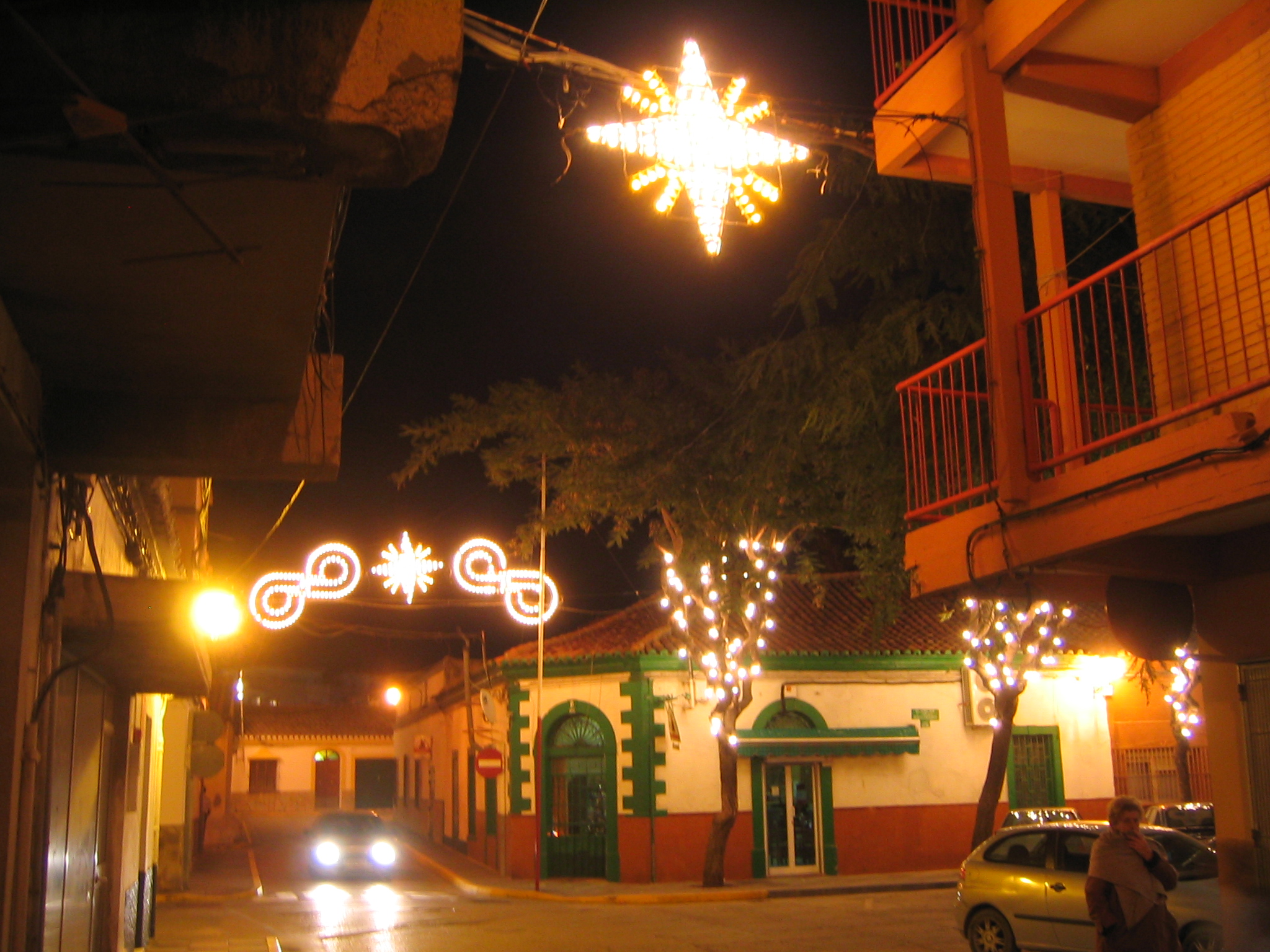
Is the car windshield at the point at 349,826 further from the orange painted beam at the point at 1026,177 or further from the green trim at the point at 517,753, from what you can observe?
the orange painted beam at the point at 1026,177

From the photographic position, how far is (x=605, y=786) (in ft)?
78.9

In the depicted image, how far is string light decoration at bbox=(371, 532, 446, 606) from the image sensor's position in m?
18.5

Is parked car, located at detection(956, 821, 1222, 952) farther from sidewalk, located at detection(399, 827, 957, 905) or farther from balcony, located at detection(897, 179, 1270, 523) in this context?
sidewalk, located at detection(399, 827, 957, 905)

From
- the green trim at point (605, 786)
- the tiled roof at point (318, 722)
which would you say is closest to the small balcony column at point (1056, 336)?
the green trim at point (605, 786)

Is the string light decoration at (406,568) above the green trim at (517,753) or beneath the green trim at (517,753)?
above

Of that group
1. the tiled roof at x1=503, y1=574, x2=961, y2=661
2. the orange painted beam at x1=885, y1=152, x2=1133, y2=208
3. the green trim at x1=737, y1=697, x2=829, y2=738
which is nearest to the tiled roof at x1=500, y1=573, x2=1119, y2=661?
the tiled roof at x1=503, y1=574, x2=961, y2=661

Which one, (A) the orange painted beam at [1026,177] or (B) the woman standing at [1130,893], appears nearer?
(B) the woman standing at [1130,893]

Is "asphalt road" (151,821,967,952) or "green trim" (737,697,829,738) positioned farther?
"green trim" (737,697,829,738)

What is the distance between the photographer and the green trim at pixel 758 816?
23453 mm

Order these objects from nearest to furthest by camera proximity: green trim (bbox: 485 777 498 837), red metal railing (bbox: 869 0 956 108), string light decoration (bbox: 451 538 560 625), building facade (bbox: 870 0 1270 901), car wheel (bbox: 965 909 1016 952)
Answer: building facade (bbox: 870 0 1270 901), red metal railing (bbox: 869 0 956 108), car wheel (bbox: 965 909 1016 952), string light decoration (bbox: 451 538 560 625), green trim (bbox: 485 777 498 837)

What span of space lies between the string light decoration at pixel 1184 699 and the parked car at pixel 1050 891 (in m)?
12.2

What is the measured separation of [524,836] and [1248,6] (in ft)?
68.2

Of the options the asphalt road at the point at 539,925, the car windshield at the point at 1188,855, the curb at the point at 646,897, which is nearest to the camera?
the car windshield at the point at 1188,855

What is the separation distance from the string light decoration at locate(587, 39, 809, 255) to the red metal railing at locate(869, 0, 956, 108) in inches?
63.1
